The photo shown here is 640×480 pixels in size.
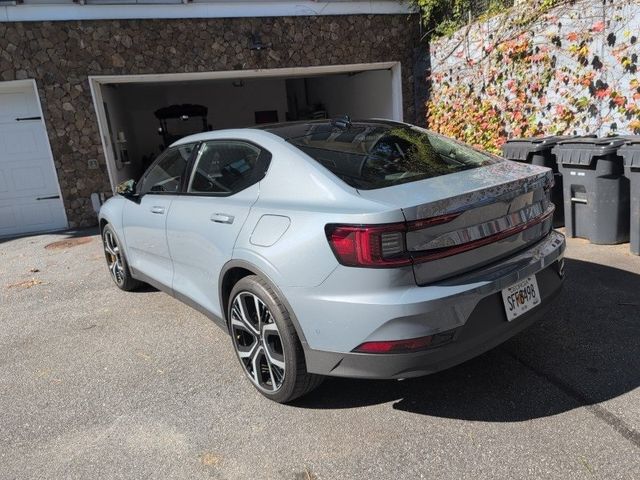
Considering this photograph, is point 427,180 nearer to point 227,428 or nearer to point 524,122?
point 227,428

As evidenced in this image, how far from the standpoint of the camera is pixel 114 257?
16.3 ft

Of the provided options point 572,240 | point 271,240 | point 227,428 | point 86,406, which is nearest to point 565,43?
point 572,240

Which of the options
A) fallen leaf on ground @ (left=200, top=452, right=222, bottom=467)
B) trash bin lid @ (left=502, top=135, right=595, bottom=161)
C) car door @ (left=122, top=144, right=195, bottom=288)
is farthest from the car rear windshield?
trash bin lid @ (left=502, top=135, right=595, bottom=161)

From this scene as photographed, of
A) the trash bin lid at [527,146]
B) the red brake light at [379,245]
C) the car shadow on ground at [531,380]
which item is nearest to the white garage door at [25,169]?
the trash bin lid at [527,146]

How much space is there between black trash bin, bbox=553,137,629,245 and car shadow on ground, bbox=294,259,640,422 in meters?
1.83

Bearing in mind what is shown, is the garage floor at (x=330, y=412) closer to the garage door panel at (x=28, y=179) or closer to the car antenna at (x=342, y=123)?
the car antenna at (x=342, y=123)

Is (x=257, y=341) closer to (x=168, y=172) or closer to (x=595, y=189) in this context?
(x=168, y=172)

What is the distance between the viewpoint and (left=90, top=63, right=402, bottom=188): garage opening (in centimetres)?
1165

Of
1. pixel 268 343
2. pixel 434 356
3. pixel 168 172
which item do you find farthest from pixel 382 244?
pixel 168 172

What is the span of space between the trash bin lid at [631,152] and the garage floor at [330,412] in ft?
4.46

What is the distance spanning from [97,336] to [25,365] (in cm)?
54

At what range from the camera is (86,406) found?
295 cm

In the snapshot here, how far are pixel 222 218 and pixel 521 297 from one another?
1760 millimetres

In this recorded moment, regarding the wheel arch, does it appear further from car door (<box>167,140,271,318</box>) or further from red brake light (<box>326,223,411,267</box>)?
red brake light (<box>326,223,411,267</box>)
